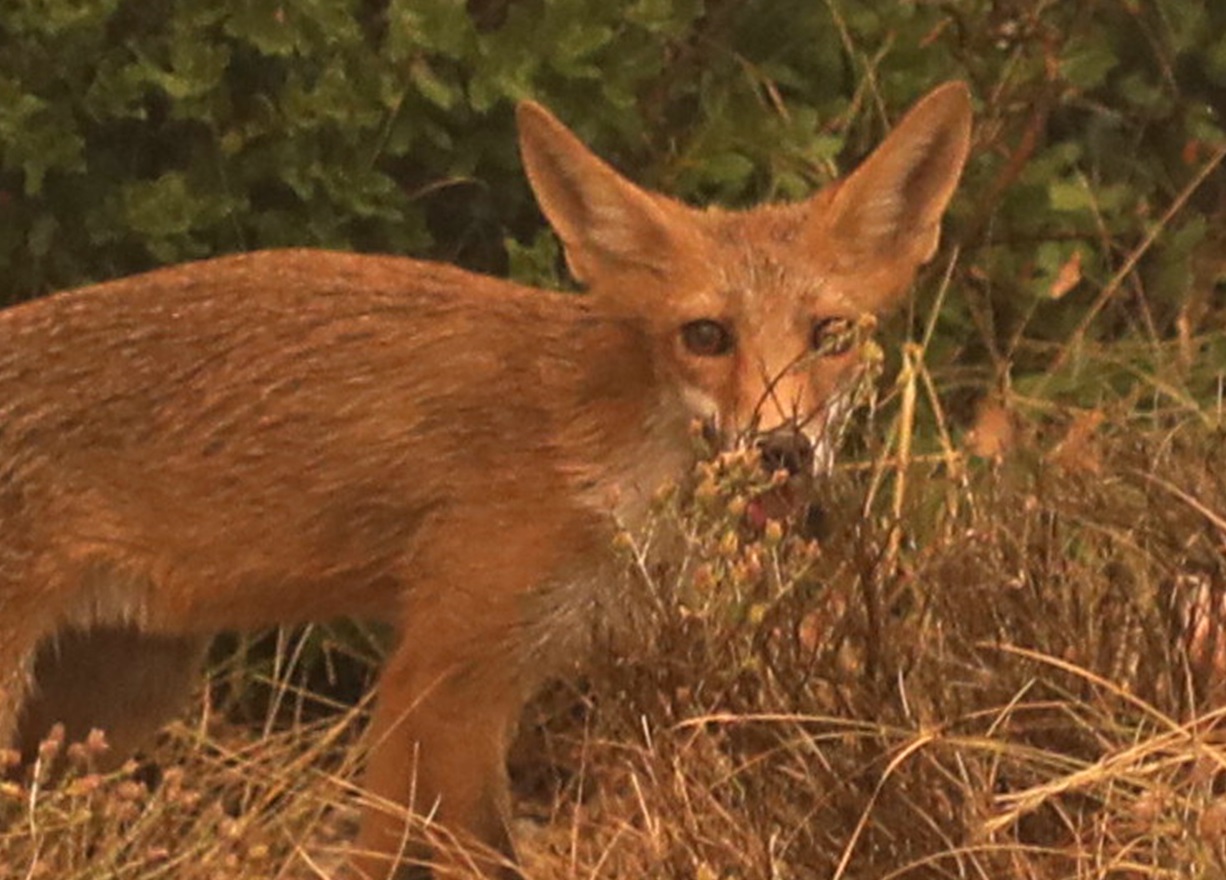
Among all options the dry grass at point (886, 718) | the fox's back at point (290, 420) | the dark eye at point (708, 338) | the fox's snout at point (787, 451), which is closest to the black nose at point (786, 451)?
the fox's snout at point (787, 451)

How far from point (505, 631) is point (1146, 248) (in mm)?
2367

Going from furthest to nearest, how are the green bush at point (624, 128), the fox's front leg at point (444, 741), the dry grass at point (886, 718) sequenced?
the green bush at point (624, 128) → the fox's front leg at point (444, 741) → the dry grass at point (886, 718)

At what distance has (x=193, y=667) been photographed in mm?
4523

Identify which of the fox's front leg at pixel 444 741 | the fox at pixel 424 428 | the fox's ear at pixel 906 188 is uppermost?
the fox's ear at pixel 906 188

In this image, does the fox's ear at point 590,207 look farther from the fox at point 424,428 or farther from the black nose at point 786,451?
the black nose at point 786,451

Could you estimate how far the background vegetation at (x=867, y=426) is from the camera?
371 cm

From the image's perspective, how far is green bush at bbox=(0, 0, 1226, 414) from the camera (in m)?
4.66

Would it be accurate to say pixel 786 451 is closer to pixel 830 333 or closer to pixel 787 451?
pixel 787 451

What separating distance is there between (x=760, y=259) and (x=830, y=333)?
0.56 ft

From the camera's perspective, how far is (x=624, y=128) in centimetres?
494

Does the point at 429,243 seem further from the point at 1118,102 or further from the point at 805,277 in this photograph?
the point at 1118,102

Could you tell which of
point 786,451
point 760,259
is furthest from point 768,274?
point 786,451

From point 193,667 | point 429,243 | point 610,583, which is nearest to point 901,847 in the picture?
point 610,583

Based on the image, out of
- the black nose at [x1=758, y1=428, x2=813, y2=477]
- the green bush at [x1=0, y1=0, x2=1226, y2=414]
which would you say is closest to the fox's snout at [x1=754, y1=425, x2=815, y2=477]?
the black nose at [x1=758, y1=428, x2=813, y2=477]
